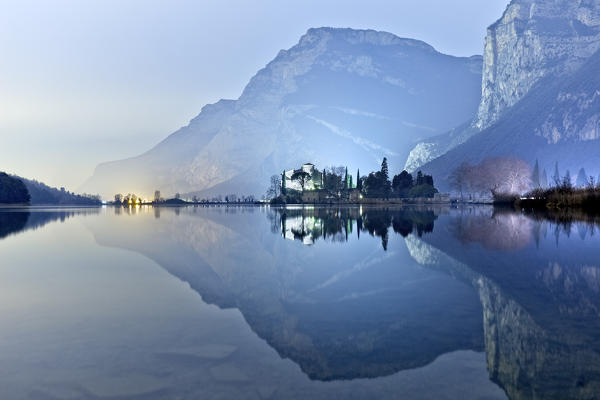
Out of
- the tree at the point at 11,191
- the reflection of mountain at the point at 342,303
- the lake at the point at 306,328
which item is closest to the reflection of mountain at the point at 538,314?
the lake at the point at 306,328

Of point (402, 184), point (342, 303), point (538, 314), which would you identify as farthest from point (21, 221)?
point (402, 184)

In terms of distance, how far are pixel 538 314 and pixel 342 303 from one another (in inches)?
204

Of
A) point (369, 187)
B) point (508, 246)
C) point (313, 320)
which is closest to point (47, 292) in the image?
point (313, 320)

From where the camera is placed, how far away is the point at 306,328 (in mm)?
12008

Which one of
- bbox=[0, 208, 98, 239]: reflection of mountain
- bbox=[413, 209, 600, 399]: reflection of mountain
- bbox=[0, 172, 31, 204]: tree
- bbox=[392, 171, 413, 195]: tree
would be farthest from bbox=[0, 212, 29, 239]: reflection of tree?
bbox=[392, 171, 413, 195]: tree

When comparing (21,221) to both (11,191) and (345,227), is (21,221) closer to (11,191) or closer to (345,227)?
(345,227)

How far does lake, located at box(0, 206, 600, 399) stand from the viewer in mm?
8117

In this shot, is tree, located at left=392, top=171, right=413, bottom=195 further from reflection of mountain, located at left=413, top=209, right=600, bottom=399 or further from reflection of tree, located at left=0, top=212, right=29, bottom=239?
reflection of mountain, located at left=413, top=209, right=600, bottom=399

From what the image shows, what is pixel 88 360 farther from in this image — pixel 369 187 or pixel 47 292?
pixel 369 187

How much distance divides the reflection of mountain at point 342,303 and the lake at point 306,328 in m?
0.06

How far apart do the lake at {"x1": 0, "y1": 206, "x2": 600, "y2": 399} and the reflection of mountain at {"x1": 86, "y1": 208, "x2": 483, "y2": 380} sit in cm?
6

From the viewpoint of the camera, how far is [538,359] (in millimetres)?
9141

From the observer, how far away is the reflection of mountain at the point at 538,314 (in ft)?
27.0

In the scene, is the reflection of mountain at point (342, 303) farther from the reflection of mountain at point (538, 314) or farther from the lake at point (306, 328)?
the reflection of mountain at point (538, 314)
